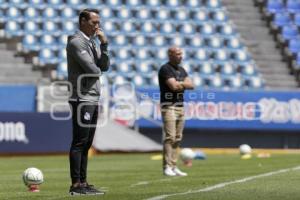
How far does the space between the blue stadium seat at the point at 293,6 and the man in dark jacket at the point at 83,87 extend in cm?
2288

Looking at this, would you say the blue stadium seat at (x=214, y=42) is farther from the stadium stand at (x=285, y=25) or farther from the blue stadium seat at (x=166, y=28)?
the stadium stand at (x=285, y=25)

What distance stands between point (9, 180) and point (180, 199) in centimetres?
546

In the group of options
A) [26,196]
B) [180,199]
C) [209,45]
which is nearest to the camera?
[180,199]

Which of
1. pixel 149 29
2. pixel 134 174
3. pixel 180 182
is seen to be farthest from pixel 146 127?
pixel 180 182

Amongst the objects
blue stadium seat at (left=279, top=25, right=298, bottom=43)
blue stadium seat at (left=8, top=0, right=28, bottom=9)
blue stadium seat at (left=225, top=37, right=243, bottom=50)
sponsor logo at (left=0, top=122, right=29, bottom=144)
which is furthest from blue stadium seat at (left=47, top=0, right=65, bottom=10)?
blue stadium seat at (left=279, top=25, right=298, bottom=43)

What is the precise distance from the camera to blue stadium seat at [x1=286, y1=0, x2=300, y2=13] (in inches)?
1273

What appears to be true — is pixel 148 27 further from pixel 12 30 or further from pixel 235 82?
pixel 12 30

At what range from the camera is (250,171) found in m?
14.9

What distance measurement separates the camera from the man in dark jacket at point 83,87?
10.1 m

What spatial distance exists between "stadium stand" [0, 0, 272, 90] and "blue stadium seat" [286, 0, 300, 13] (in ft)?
7.26

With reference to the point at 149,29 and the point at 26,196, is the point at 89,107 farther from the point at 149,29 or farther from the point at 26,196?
the point at 149,29

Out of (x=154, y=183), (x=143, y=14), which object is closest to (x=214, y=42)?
(x=143, y=14)

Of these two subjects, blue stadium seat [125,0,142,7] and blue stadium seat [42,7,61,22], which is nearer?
blue stadium seat [42,7,61,22]

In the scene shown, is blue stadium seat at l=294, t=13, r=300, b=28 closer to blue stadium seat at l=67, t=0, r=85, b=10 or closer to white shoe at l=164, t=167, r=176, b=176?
blue stadium seat at l=67, t=0, r=85, b=10
